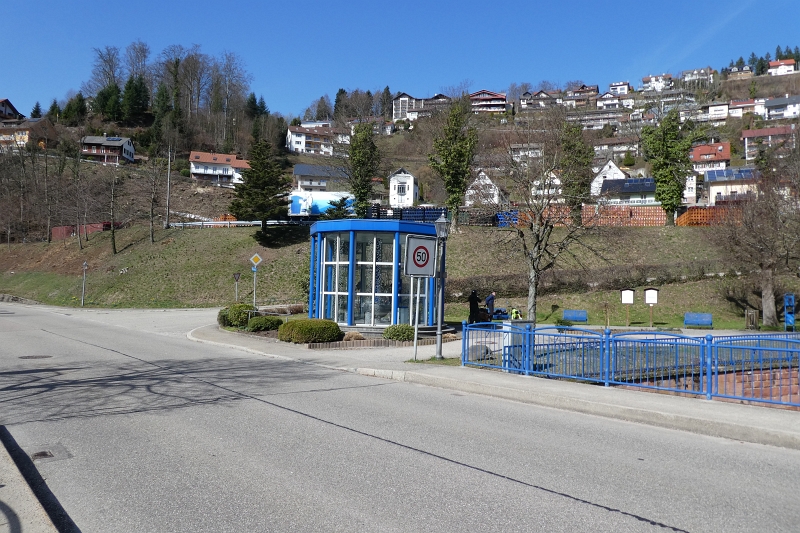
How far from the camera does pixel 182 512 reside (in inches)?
214

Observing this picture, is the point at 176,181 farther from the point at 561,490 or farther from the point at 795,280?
the point at 561,490

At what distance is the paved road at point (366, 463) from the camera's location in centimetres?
534

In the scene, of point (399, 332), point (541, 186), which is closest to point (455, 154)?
point (541, 186)

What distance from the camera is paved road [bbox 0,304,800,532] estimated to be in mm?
5336

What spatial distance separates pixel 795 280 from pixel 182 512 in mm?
42699

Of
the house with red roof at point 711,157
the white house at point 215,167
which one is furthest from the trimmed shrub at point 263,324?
the house with red roof at point 711,157

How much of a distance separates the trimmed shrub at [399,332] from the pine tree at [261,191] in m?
35.0

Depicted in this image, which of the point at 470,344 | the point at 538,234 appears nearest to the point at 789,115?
the point at 538,234

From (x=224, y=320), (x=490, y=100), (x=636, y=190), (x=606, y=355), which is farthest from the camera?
(x=490, y=100)

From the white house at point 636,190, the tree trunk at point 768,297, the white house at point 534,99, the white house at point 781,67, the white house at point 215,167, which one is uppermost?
the white house at point 781,67

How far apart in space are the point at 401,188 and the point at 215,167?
3877cm

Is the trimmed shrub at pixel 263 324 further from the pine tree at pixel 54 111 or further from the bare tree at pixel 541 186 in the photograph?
the pine tree at pixel 54 111

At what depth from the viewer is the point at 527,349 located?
14.2 meters

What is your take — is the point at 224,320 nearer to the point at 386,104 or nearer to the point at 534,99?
the point at 534,99
